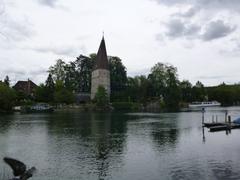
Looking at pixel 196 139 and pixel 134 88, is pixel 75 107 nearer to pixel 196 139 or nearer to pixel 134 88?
pixel 134 88

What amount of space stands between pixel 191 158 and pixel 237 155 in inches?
173

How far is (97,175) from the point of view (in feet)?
75.7

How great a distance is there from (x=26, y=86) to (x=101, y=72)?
36900mm

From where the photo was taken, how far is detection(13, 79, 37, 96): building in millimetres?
147500

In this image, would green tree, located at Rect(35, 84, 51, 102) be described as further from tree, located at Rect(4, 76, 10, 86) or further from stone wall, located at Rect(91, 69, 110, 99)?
stone wall, located at Rect(91, 69, 110, 99)

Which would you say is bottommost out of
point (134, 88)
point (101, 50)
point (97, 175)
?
point (97, 175)

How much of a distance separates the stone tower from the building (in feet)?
89.4

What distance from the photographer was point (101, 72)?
137875 mm

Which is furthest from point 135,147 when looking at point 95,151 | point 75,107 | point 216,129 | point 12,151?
point 75,107

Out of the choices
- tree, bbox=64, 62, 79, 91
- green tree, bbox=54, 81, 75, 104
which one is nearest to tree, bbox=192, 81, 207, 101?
tree, bbox=64, 62, 79, 91

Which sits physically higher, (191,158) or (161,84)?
(161,84)

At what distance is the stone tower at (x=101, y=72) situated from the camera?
454 feet

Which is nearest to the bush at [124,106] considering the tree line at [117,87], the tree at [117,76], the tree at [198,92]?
the tree line at [117,87]

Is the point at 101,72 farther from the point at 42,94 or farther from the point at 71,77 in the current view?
the point at 42,94
